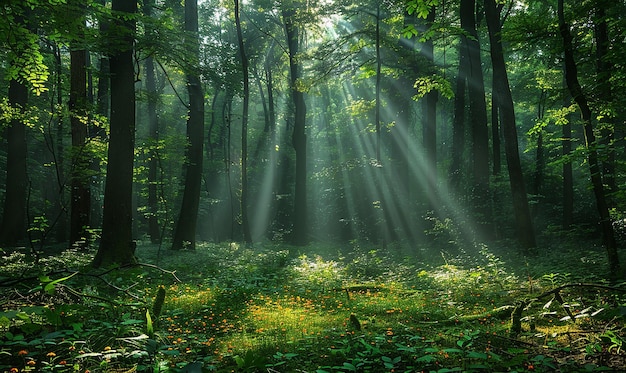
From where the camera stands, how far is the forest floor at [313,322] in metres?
2.93

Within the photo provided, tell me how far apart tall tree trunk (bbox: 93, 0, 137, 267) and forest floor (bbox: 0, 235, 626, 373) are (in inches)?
39.3

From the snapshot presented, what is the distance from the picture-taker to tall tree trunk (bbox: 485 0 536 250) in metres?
10.8

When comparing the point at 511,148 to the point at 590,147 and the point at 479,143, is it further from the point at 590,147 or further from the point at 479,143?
the point at 590,147

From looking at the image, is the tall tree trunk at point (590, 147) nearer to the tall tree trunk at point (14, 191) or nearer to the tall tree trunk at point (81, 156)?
the tall tree trunk at point (81, 156)

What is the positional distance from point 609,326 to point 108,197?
9515 mm

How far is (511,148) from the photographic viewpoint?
11.0 m

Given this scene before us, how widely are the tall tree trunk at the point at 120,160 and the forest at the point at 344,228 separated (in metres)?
0.04

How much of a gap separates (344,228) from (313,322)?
21.4 metres

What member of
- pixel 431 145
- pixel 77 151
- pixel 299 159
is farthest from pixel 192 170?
pixel 431 145

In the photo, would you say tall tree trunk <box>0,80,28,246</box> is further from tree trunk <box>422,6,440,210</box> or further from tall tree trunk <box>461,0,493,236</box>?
tall tree trunk <box>461,0,493,236</box>

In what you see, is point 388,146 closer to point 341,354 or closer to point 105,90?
point 105,90

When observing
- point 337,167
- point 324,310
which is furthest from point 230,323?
point 337,167

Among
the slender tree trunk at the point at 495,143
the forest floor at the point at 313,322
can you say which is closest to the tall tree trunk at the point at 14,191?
the forest floor at the point at 313,322

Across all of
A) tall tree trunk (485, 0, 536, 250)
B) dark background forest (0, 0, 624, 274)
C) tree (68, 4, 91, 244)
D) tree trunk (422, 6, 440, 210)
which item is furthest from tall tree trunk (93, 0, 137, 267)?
tree trunk (422, 6, 440, 210)
